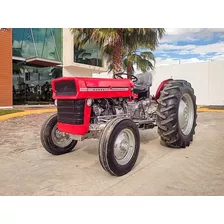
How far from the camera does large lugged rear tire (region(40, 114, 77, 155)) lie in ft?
11.5

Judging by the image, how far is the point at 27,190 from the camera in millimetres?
2393

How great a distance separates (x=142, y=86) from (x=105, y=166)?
2141 mm

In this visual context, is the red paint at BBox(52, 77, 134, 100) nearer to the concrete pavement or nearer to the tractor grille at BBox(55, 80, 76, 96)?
the tractor grille at BBox(55, 80, 76, 96)

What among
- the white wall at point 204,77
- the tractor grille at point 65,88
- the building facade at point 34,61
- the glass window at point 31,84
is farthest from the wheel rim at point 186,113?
the glass window at point 31,84

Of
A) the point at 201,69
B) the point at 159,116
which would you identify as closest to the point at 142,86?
the point at 159,116

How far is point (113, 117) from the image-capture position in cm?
338

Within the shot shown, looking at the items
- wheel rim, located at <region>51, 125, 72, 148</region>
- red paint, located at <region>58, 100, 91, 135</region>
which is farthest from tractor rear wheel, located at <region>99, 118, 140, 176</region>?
wheel rim, located at <region>51, 125, 72, 148</region>

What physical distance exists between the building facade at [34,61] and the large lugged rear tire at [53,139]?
841 cm

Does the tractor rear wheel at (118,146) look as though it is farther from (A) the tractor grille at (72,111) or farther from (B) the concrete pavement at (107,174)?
(A) the tractor grille at (72,111)

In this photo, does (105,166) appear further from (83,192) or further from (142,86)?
(142,86)

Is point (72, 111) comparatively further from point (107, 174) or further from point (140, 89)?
point (140, 89)

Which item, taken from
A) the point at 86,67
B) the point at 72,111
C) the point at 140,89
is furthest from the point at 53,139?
the point at 86,67

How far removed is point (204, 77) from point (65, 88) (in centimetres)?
1258
